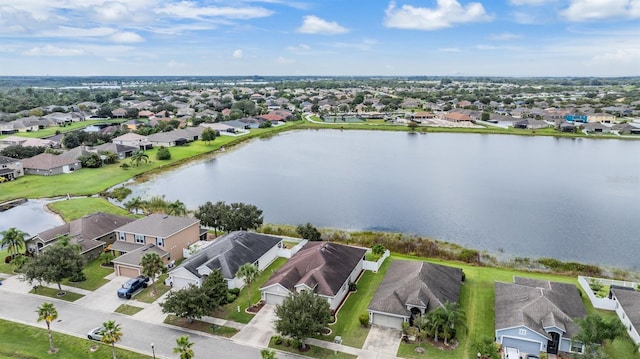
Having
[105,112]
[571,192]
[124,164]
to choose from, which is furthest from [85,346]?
[105,112]

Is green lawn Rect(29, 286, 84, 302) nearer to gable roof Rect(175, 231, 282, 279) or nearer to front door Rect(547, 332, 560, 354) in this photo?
gable roof Rect(175, 231, 282, 279)

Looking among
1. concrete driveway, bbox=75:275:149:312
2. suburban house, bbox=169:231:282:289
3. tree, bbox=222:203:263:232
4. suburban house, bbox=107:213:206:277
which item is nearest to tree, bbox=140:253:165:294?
suburban house, bbox=169:231:282:289

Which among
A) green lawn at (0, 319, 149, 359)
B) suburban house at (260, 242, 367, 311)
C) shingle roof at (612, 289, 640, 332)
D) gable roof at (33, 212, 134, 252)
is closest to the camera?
green lawn at (0, 319, 149, 359)

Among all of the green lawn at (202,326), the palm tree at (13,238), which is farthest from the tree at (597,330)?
the palm tree at (13,238)

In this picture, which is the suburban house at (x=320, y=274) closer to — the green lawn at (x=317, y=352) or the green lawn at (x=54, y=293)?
the green lawn at (x=317, y=352)

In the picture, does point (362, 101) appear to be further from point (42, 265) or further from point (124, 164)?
point (42, 265)

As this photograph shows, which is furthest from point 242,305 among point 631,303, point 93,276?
point 631,303
